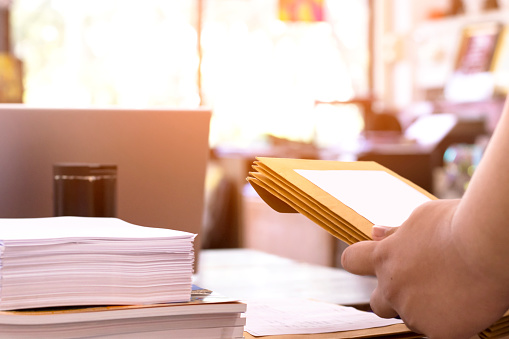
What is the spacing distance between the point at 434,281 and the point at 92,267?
30 centimetres

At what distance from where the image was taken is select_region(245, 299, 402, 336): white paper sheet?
77 centimetres

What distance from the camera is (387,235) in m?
0.71

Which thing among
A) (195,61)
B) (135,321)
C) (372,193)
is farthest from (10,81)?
(195,61)

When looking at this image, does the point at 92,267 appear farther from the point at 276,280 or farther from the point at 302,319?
the point at 276,280

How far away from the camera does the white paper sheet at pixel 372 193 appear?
2.59 feet

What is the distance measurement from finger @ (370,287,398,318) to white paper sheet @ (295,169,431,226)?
93mm

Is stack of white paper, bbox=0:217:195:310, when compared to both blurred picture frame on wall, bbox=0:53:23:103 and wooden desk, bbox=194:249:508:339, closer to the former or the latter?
wooden desk, bbox=194:249:508:339

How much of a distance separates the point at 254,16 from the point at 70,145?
645 centimetres

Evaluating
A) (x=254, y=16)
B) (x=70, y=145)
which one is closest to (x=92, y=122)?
(x=70, y=145)

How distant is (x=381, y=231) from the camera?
2.34 ft

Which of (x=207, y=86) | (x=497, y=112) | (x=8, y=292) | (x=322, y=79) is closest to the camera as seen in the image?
(x=8, y=292)

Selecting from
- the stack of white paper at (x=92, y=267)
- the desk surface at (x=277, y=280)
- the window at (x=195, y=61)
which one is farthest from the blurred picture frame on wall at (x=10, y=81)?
the window at (x=195, y=61)

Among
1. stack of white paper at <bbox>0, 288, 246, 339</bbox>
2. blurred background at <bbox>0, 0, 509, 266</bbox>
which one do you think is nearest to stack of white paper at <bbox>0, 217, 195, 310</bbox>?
stack of white paper at <bbox>0, 288, 246, 339</bbox>

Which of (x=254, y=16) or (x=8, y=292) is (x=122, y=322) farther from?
(x=254, y=16)
